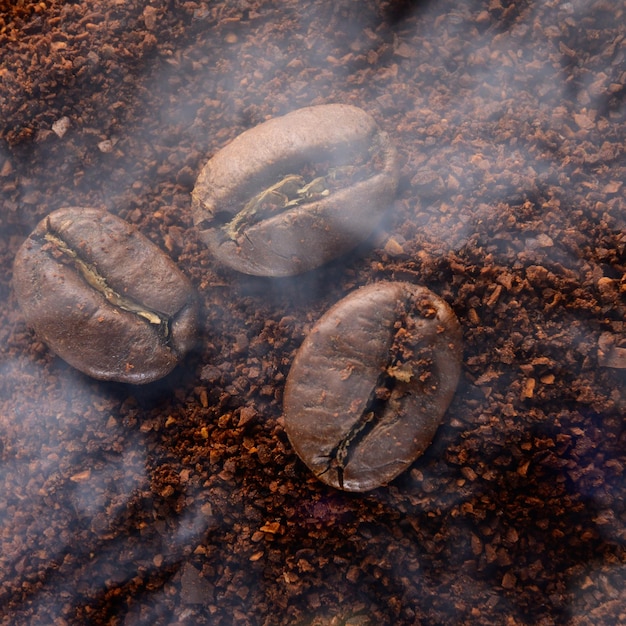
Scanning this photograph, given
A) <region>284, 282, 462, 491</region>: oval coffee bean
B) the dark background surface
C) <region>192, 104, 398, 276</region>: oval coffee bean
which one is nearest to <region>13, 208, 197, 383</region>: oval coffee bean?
the dark background surface

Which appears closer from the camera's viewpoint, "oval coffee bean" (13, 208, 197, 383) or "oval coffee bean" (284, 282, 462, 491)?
"oval coffee bean" (284, 282, 462, 491)

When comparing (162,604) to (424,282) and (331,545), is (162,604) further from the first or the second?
(424,282)

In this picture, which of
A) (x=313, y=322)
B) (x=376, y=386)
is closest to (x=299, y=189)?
(x=313, y=322)

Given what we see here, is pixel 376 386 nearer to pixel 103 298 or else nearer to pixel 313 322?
pixel 313 322

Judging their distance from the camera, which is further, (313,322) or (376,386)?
(313,322)

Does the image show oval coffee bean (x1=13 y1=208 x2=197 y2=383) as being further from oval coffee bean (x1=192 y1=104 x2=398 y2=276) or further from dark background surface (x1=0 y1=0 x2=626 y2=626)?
oval coffee bean (x1=192 y1=104 x2=398 y2=276)

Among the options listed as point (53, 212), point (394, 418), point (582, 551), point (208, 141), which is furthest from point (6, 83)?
point (582, 551)

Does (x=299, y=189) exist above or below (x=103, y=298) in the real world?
above
